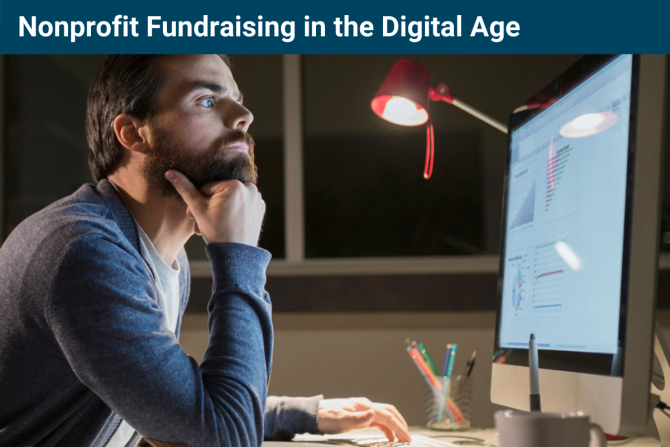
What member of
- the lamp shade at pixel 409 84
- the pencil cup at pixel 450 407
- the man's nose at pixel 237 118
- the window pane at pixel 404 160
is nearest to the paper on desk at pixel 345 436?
the pencil cup at pixel 450 407

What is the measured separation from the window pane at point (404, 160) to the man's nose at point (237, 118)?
1062 mm

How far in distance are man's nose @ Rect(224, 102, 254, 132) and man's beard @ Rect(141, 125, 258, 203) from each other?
0.01 metres

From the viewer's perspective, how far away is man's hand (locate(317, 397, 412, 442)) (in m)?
1.06

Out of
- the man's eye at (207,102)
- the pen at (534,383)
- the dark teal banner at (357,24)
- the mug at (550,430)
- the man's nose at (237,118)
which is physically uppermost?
the dark teal banner at (357,24)

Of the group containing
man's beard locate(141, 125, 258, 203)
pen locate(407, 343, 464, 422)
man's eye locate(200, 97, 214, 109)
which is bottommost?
pen locate(407, 343, 464, 422)

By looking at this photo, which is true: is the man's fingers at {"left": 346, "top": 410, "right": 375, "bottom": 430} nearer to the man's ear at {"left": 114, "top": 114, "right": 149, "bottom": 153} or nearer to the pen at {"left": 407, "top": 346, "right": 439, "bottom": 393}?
the pen at {"left": 407, "top": 346, "right": 439, "bottom": 393}

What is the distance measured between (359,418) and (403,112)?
28.3 inches

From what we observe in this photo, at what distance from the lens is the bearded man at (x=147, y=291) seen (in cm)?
75

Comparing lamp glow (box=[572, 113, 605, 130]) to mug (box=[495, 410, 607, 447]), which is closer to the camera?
mug (box=[495, 410, 607, 447])

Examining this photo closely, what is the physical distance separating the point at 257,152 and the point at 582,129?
154 centimetres

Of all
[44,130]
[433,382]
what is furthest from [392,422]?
[44,130]

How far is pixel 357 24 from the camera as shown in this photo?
184cm

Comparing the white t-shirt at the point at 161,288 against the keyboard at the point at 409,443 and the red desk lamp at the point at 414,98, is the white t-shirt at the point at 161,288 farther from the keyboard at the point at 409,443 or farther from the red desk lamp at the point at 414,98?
the red desk lamp at the point at 414,98

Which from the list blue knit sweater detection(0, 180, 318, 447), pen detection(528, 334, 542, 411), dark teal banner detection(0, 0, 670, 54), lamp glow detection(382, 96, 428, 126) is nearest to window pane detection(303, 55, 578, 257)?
dark teal banner detection(0, 0, 670, 54)
